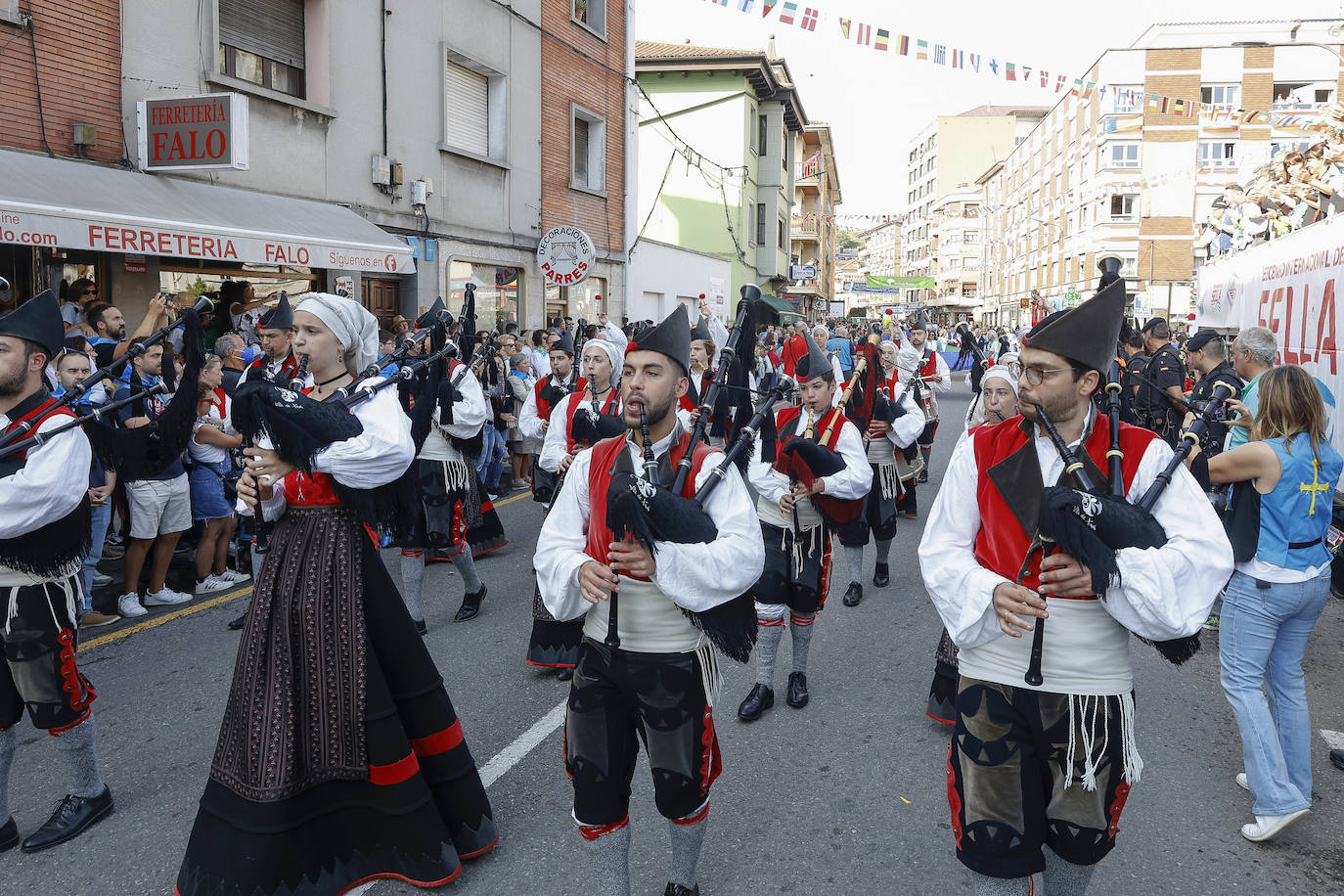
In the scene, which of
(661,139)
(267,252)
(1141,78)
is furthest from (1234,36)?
(267,252)

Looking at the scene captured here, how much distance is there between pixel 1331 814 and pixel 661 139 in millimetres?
30511

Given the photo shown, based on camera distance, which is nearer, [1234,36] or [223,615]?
[223,615]

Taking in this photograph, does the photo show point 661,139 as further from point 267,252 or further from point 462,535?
point 462,535

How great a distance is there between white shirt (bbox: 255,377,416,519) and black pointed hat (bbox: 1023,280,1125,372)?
202cm

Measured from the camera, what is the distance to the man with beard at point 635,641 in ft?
9.20

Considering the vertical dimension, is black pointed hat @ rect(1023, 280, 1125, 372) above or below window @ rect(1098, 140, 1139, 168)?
below

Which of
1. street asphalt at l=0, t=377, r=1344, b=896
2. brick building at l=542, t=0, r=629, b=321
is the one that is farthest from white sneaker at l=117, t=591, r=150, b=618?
brick building at l=542, t=0, r=629, b=321

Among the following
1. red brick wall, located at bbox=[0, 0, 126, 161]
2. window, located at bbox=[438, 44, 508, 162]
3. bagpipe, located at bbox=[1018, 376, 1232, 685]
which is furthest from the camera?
window, located at bbox=[438, 44, 508, 162]

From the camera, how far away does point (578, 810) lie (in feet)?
9.36

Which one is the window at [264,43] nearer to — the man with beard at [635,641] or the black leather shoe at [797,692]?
the black leather shoe at [797,692]

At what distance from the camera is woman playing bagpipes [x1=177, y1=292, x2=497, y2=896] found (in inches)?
117

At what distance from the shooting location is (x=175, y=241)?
8758 millimetres

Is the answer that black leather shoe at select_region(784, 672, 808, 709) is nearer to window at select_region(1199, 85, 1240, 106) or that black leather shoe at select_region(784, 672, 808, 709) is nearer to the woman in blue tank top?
the woman in blue tank top

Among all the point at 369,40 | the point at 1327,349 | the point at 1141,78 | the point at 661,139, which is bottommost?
the point at 1327,349
